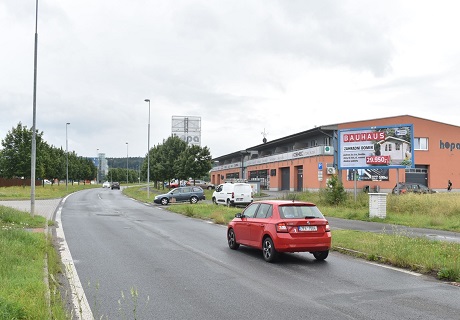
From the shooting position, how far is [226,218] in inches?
858

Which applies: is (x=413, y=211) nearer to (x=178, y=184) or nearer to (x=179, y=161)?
(x=179, y=161)

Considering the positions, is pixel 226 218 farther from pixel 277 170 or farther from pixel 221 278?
pixel 277 170

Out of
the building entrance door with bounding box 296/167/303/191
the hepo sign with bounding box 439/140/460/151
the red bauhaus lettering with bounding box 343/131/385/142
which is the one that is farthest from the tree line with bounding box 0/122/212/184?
the red bauhaus lettering with bounding box 343/131/385/142

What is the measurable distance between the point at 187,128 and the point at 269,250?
67.5m

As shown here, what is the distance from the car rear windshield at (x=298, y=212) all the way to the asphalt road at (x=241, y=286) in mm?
1109

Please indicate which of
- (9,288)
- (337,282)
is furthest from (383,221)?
(9,288)

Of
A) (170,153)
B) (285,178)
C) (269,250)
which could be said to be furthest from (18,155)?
(269,250)

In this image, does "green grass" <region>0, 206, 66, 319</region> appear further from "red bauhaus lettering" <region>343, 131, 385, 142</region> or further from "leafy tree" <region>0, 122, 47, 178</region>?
"leafy tree" <region>0, 122, 47, 178</region>

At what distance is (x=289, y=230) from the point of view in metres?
10.5

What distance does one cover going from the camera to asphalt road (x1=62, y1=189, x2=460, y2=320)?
247 inches

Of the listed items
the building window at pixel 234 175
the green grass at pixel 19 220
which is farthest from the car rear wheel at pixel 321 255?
the building window at pixel 234 175

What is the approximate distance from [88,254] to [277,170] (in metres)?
49.7

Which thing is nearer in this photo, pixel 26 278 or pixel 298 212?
pixel 26 278

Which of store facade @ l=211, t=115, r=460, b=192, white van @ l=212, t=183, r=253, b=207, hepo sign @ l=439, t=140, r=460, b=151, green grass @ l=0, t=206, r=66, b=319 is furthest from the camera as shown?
hepo sign @ l=439, t=140, r=460, b=151
